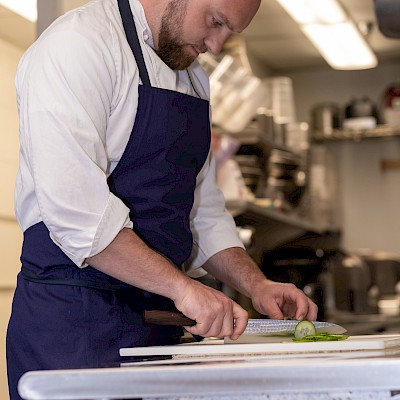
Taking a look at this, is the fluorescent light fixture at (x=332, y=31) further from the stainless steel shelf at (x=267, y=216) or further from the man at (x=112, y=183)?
the man at (x=112, y=183)

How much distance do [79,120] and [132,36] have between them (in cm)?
29

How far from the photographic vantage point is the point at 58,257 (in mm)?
1646

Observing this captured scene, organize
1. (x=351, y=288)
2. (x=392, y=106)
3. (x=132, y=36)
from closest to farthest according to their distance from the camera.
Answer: (x=132, y=36)
(x=351, y=288)
(x=392, y=106)

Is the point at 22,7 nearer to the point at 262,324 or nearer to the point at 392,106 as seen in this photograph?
the point at 262,324

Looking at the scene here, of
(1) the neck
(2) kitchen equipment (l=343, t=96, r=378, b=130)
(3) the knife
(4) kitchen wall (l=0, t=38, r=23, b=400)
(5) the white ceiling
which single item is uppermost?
(1) the neck

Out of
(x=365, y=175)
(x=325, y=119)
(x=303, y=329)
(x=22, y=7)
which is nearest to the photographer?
(x=303, y=329)

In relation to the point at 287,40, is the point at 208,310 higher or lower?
higher

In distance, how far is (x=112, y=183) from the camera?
1.72 metres

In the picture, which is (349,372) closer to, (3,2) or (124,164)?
(124,164)

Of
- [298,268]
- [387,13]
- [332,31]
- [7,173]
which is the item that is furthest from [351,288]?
[387,13]

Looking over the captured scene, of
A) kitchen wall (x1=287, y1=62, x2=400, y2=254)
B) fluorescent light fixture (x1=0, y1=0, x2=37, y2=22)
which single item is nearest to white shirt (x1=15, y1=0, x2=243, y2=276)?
fluorescent light fixture (x1=0, y1=0, x2=37, y2=22)

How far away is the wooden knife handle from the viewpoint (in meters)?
1.55

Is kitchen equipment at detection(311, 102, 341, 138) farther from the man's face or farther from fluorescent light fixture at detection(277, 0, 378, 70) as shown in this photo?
the man's face

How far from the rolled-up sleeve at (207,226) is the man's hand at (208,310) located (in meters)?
0.55
